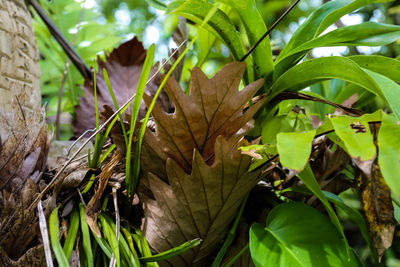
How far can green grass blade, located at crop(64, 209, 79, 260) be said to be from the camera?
39cm

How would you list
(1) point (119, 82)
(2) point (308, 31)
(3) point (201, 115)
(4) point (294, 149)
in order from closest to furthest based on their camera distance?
(4) point (294, 149) < (3) point (201, 115) < (2) point (308, 31) < (1) point (119, 82)

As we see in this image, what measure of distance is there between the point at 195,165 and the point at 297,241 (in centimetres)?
17

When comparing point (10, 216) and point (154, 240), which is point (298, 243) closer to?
point (154, 240)

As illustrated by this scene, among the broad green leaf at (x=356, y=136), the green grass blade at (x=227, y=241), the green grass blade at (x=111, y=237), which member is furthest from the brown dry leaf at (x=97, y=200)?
the broad green leaf at (x=356, y=136)

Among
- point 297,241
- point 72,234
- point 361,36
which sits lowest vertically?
point 297,241

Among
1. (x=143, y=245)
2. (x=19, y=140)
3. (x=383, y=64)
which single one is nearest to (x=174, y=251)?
(x=143, y=245)

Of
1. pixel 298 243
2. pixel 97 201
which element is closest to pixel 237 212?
pixel 298 243

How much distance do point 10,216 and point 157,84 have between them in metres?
0.37

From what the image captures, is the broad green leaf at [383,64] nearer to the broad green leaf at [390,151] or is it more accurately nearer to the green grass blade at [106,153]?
the broad green leaf at [390,151]

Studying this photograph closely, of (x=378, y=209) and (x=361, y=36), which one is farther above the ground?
(x=361, y=36)

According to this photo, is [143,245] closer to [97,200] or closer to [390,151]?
[97,200]

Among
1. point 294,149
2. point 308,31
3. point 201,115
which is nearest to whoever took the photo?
point 294,149

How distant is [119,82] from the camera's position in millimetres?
706

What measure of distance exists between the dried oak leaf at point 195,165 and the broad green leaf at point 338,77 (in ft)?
0.27
